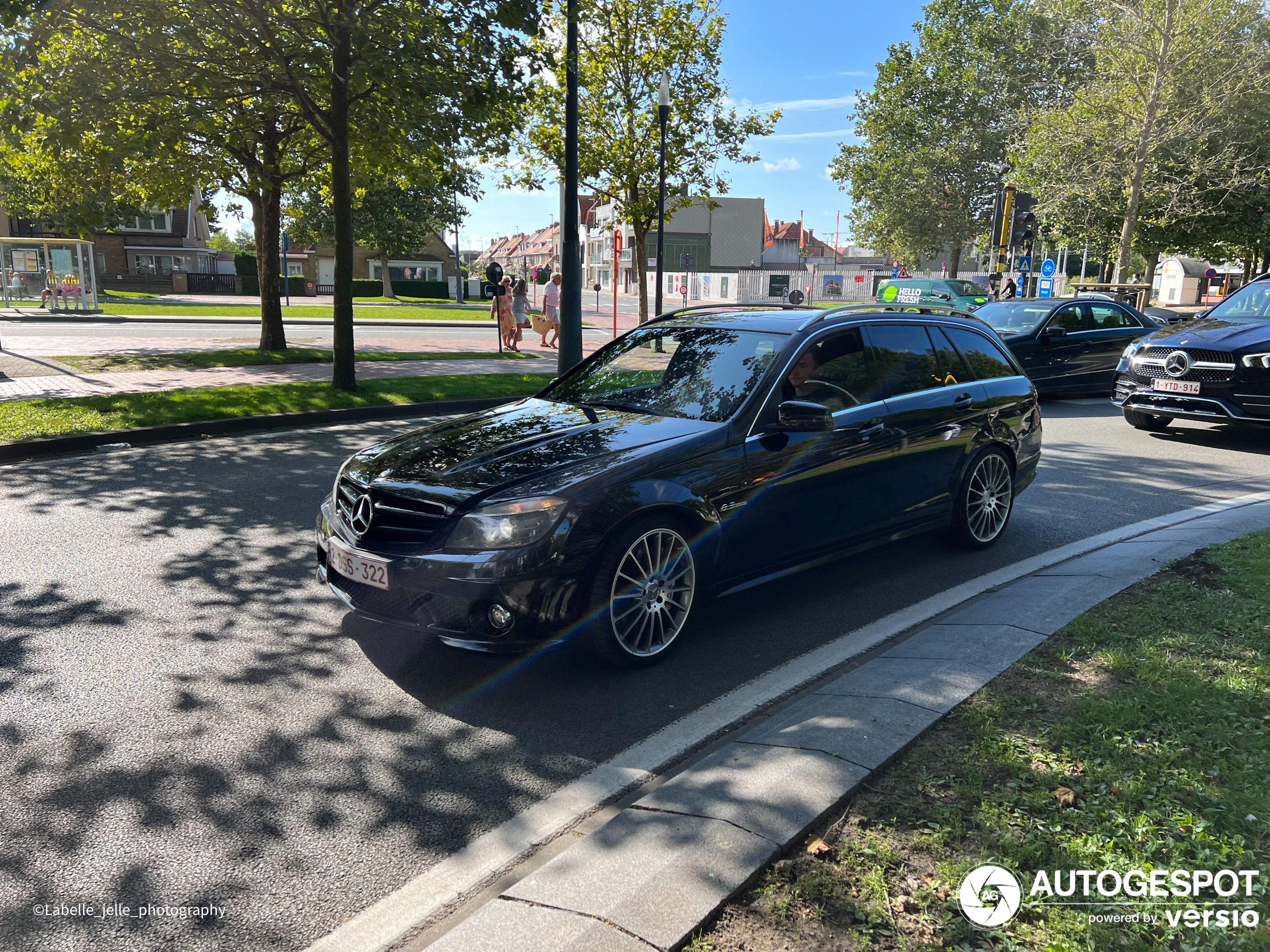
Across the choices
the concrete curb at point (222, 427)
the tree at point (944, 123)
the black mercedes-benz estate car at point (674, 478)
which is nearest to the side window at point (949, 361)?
the black mercedes-benz estate car at point (674, 478)

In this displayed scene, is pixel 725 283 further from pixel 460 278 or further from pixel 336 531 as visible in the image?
pixel 336 531

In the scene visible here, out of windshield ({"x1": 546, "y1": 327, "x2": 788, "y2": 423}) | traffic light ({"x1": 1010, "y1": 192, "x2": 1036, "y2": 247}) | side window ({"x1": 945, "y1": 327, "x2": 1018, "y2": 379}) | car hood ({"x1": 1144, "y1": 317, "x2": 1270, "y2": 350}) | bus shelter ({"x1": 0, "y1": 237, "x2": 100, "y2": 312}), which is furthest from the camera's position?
bus shelter ({"x1": 0, "y1": 237, "x2": 100, "y2": 312})

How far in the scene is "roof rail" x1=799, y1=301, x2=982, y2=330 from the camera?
17.3 ft

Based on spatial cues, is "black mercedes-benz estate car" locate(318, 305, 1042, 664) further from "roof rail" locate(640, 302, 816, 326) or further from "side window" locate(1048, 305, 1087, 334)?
"side window" locate(1048, 305, 1087, 334)

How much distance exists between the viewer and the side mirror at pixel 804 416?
15.1 ft

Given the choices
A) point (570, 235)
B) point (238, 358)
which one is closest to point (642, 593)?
point (570, 235)

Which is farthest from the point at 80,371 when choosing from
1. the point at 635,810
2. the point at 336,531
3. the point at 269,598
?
the point at 635,810

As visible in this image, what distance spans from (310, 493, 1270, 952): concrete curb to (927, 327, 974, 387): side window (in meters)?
1.65

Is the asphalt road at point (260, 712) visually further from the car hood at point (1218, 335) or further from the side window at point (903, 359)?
the car hood at point (1218, 335)

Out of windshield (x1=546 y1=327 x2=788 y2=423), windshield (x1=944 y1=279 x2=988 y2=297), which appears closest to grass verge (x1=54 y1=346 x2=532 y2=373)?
windshield (x1=546 y1=327 x2=788 y2=423)

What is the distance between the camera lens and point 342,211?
41.2ft

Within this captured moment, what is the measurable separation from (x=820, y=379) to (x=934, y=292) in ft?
73.8

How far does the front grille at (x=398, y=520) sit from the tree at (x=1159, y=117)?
79.2 feet

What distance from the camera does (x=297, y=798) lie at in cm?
319
